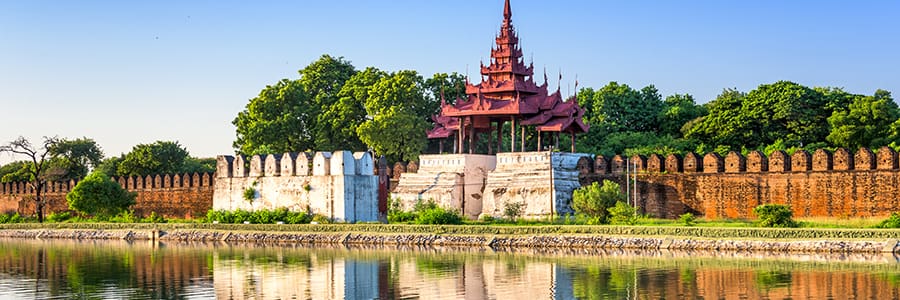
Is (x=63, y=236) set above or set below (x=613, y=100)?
below

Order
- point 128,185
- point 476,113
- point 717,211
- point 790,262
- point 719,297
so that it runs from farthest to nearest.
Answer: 1. point 128,185
2. point 476,113
3. point 717,211
4. point 790,262
5. point 719,297

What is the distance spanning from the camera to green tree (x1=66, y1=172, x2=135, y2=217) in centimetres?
4756

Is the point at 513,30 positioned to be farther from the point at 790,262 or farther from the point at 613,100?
the point at 790,262

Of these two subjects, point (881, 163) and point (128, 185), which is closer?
point (881, 163)

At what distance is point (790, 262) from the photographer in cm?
2652

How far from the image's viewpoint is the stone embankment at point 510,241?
2919 centimetres

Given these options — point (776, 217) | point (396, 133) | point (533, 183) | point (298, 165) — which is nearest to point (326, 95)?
point (396, 133)

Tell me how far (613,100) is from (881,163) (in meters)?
19.5

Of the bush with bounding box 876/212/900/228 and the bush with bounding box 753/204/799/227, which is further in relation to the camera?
the bush with bounding box 753/204/799/227

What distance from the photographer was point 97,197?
157ft

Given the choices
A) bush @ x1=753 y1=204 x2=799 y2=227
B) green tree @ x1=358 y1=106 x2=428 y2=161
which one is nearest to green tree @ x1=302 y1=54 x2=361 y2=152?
green tree @ x1=358 y1=106 x2=428 y2=161

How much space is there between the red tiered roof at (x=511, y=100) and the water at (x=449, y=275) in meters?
11.0

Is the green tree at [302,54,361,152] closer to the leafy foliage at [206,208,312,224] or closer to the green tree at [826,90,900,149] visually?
the leafy foliage at [206,208,312,224]

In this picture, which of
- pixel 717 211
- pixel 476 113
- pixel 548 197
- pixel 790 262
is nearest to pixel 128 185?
pixel 476 113
